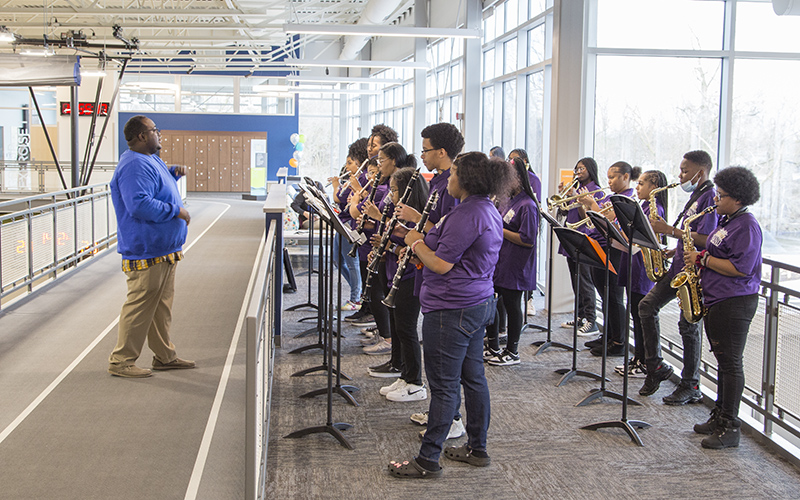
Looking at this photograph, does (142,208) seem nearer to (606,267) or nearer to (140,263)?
(140,263)

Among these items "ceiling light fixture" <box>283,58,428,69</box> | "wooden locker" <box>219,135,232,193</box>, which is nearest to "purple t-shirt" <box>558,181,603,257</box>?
"ceiling light fixture" <box>283,58,428,69</box>

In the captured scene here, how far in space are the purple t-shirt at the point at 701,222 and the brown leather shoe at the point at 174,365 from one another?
3297 mm

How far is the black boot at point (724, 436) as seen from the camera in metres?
3.70

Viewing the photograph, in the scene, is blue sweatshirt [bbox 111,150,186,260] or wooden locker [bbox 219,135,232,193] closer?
blue sweatshirt [bbox 111,150,186,260]

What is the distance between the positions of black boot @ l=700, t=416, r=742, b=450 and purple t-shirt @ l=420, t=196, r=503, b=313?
157 centimetres

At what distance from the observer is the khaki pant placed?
A: 4.32m

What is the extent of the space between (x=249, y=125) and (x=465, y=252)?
69.0 feet

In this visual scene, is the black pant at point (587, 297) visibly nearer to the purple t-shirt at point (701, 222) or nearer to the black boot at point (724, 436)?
the purple t-shirt at point (701, 222)

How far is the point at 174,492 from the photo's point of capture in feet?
10.2

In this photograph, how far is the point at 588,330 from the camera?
6.13 metres

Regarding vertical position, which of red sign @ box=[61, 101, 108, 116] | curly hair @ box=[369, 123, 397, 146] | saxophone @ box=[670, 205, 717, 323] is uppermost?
red sign @ box=[61, 101, 108, 116]

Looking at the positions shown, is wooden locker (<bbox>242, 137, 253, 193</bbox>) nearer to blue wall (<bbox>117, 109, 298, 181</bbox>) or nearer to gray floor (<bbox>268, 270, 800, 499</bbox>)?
blue wall (<bbox>117, 109, 298, 181</bbox>)

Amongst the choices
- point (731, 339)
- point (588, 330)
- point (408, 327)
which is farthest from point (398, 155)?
point (588, 330)

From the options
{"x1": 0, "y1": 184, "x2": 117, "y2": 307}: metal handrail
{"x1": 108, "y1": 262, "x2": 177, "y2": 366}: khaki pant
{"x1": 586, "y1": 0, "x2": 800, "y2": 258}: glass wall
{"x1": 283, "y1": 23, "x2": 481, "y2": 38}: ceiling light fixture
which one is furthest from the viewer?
{"x1": 283, "y1": 23, "x2": 481, "y2": 38}: ceiling light fixture
